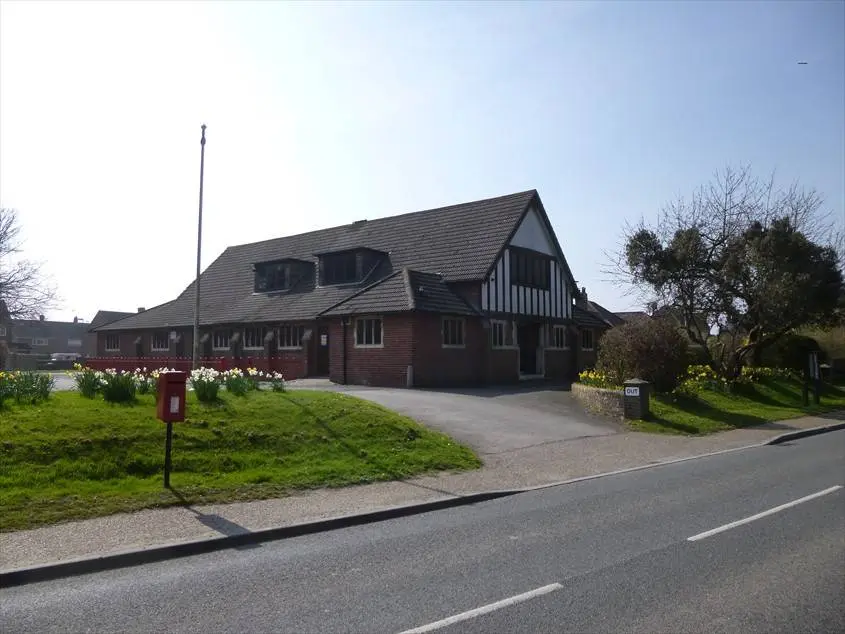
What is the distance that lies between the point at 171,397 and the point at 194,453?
4.84 ft

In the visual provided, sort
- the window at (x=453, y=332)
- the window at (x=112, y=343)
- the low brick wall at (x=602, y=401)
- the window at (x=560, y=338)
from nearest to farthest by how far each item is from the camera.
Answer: the low brick wall at (x=602, y=401) → the window at (x=453, y=332) → the window at (x=560, y=338) → the window at (x=112, y=343)

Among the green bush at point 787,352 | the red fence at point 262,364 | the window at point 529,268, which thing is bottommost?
the red fence at point 262,364

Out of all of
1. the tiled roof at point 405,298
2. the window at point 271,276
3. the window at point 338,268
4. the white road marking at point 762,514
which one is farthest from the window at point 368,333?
the white road marking at point 762,514

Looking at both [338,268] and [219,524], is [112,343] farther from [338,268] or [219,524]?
[219,524]

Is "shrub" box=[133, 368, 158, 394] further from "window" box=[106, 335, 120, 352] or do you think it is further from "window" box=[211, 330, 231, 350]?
"window" box=[106, 335, 120, 352]

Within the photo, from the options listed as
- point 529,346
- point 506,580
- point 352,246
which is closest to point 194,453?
point 506,580

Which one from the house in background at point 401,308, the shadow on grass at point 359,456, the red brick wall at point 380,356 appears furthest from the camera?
the house in background at point 401,308

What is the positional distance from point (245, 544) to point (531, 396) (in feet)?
54.1

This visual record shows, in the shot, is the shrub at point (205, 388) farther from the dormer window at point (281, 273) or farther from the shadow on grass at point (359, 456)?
the dormer window at point (281, 273)

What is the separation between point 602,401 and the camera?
21.2 m

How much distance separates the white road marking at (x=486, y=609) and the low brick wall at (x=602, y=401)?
15.0 m

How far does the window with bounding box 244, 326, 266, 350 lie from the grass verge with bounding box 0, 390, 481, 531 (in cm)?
1897

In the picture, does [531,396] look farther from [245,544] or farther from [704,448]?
[245,544]

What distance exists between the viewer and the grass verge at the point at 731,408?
1967 centimetres
